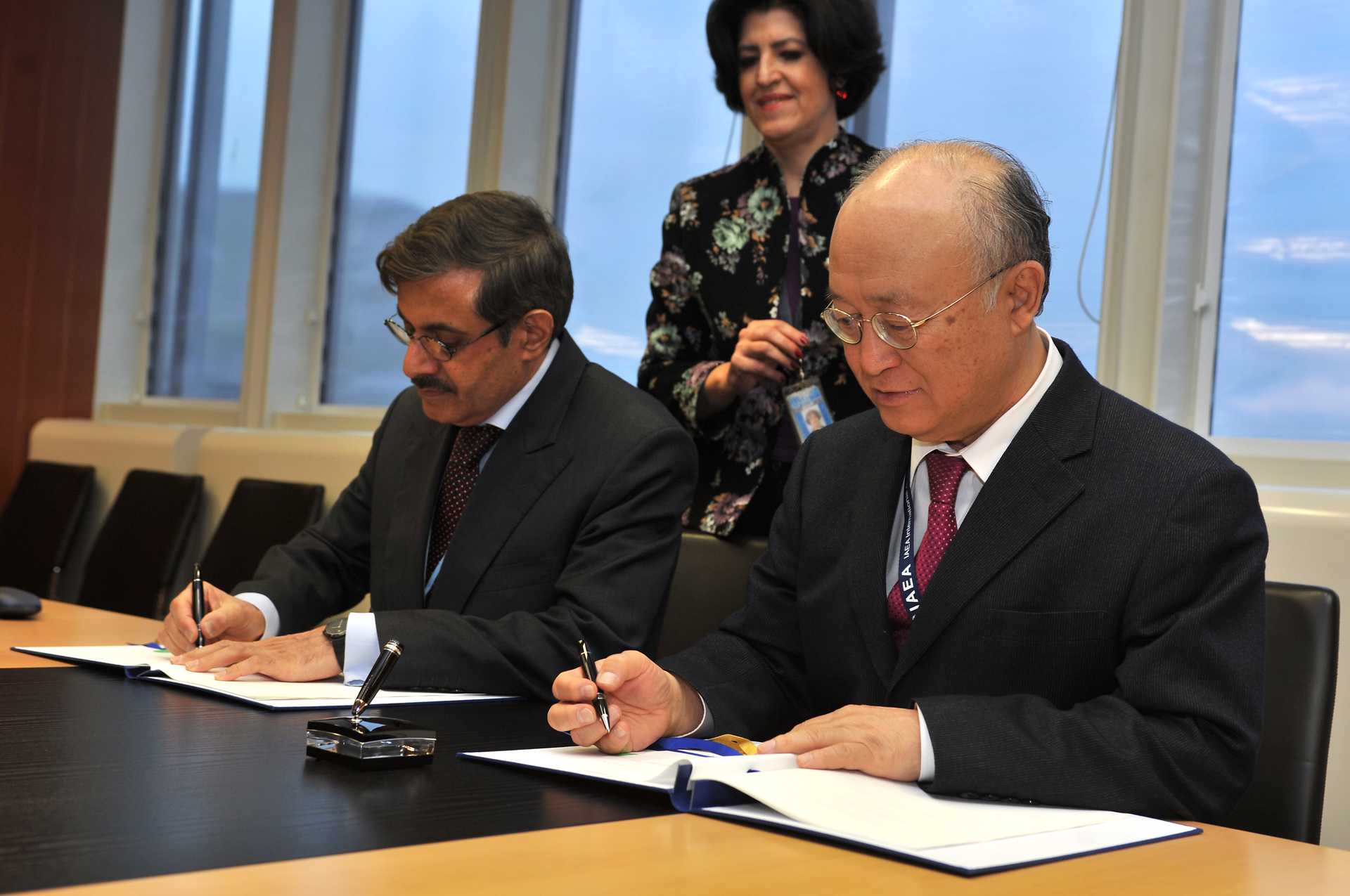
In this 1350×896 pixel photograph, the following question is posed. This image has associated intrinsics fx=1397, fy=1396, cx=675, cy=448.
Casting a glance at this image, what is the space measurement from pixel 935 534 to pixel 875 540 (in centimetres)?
7

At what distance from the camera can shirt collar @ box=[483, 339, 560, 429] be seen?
7.96 feet

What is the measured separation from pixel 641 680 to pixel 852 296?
0.51m

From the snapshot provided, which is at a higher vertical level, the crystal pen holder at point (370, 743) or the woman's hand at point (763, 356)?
the woman's hand at point (763, 356)

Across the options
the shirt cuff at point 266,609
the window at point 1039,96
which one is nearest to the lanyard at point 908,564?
the shirt cuff at point 266,609

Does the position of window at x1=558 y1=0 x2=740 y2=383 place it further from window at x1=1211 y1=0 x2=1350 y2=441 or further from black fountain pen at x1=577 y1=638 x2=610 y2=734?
black fountain pen at x1=577 y1=638 x2=610 y2=734

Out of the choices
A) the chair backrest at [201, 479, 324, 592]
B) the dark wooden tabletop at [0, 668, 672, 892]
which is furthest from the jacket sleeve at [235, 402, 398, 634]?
the chair backrest at [201, 479, 324, 592]

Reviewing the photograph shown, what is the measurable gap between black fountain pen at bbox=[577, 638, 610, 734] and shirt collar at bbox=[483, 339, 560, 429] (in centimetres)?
97

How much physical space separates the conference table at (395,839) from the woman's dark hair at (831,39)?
1830 mm

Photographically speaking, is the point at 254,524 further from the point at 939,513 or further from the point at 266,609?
the point at 939,513

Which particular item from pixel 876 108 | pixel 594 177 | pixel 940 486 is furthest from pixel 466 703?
pixel 594 177

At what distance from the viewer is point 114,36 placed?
5.81 m

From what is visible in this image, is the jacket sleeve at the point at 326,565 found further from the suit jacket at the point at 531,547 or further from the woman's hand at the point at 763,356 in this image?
the woman's hand at the point at 763,356

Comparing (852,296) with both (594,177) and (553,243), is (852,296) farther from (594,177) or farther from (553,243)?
(594,177)

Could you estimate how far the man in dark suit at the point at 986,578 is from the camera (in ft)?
4.54
